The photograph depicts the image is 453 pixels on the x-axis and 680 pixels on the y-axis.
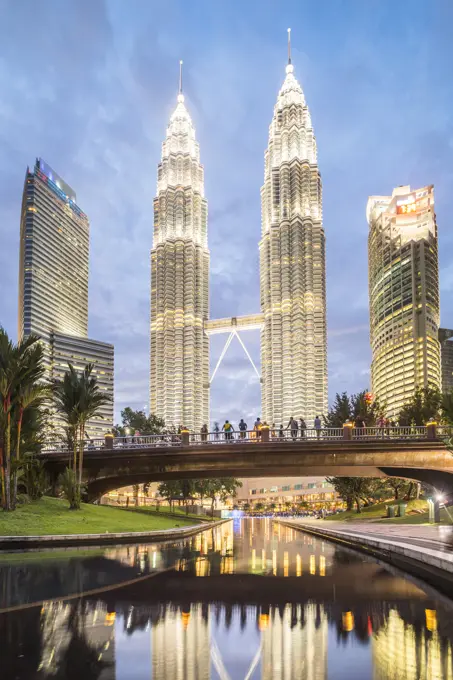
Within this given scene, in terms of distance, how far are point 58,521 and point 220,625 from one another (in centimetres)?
2751

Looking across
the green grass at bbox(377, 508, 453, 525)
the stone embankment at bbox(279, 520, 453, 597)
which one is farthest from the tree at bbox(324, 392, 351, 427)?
the stone embankment at bbox(279, 520, 453, 597)

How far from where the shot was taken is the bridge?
48.9m

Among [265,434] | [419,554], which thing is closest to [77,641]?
[419,554]

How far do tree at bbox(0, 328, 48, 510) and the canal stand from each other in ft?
Answer: 62.0

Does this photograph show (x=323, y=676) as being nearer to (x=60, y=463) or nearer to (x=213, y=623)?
(x=213, y=623)

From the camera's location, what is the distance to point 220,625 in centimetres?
1129

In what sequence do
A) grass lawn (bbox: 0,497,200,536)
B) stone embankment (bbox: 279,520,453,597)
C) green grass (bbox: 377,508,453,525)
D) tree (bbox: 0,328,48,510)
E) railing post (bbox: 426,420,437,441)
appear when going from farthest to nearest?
railing post (bbox: 426,420,437,441), green grass (bbox: 377,508,453,525), tree (bbox: 0,328,48,510), grass lawn (bbox: 0,497,200,536), stone embankment (bbox: 279,520,453,597)

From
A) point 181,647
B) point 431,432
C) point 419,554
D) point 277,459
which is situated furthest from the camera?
point 277,459

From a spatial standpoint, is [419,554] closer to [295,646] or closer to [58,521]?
[295,646]

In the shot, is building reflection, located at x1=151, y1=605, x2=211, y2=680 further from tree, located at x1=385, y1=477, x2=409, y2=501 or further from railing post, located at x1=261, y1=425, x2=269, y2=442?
tree, located at x1=385, y1=477, x2=409, y2=501

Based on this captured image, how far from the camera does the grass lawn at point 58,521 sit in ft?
108

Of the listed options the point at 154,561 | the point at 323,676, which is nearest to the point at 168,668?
the point at 323,676

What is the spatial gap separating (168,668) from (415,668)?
3.30 metres

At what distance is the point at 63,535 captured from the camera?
32375 mm
